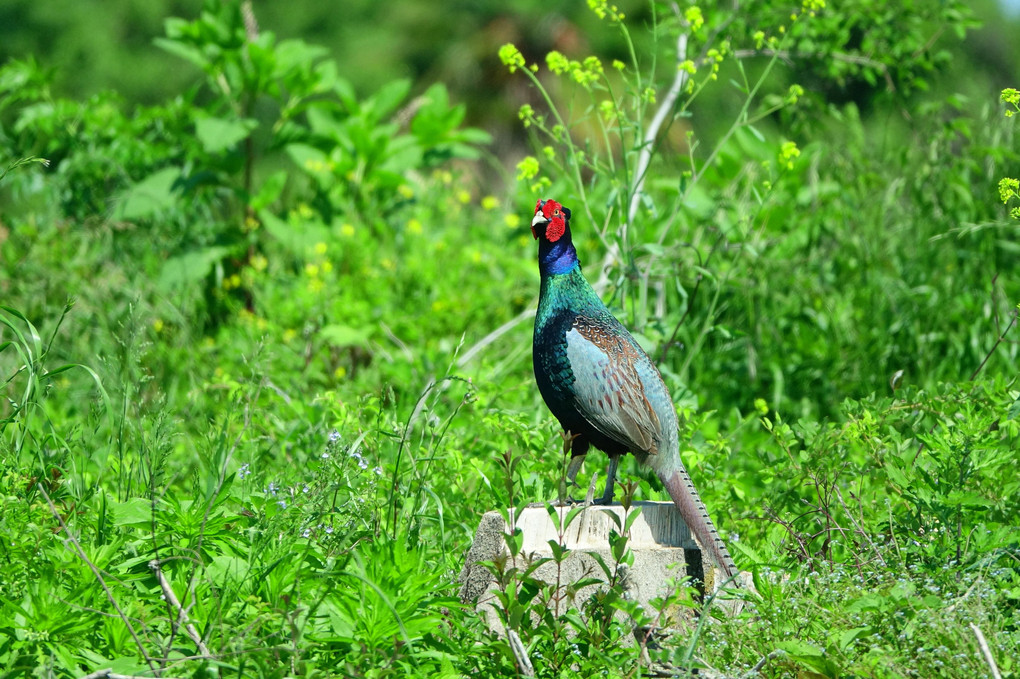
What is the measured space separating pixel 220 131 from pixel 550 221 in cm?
298

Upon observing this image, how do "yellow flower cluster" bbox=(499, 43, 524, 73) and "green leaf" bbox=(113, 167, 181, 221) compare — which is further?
"green leaf" bbox=(113, 167, 181, 221)

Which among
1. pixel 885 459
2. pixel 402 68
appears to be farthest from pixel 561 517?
pixel 402 68

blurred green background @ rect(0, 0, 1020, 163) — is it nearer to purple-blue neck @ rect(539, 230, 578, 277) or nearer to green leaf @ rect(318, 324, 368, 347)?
green leaf @ rect(318, 324, 368, 347)

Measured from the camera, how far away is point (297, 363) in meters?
5.36

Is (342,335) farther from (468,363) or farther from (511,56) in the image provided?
(511,56)

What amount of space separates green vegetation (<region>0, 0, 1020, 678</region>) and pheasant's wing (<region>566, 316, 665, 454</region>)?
379 mm

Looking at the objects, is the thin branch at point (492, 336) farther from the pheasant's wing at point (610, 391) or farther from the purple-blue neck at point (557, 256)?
the pheasant's wing at point (610, 391)

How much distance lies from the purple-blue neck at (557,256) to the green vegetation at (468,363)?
0.54 metres

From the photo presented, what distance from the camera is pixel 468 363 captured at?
5324 mm

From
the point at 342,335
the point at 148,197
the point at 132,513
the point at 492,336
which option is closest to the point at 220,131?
the point at 148,197

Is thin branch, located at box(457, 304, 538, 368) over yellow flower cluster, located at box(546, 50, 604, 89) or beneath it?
beneath

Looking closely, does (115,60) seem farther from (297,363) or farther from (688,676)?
(688,676)

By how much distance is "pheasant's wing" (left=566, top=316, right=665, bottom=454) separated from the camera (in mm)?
3180

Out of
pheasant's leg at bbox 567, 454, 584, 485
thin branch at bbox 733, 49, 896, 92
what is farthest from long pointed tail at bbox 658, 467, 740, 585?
thin branch at bbox 733, 49, 896, 92
